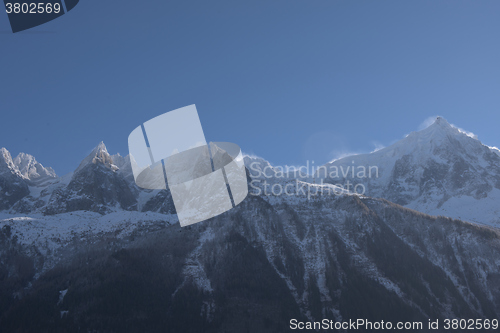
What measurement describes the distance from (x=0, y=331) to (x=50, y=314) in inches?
702

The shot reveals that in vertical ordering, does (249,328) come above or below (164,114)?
below

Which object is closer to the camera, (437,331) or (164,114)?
(164,114)

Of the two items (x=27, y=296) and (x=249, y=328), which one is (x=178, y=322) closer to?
(x=249, y=328)

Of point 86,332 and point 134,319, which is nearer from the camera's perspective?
point 86,332

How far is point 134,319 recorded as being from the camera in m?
186

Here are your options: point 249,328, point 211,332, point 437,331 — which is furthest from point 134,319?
point 437,331

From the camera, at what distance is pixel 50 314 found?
182m

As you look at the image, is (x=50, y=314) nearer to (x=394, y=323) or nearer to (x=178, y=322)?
(x=178, y=322)

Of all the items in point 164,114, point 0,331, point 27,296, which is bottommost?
point 0,331

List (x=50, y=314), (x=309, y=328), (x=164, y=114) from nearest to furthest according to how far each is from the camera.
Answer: (x=164, y=114) < (x=50, y=314) < (x=309, y=328)

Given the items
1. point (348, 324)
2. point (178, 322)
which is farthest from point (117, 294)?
point (348, 324)

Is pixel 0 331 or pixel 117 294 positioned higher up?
pixel 117 294

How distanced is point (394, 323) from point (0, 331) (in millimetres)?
158433

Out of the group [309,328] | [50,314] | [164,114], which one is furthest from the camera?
[309,328]
